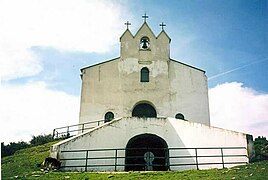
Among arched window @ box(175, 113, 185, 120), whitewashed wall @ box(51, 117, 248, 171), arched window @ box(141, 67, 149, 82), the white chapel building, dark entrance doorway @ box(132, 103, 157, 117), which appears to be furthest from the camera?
arched window @ box(141, 67, 149, 82)

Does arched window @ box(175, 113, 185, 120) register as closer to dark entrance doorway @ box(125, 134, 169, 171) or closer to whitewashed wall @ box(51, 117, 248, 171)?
whitewashed wall @ box(51, 117, 248, 171)

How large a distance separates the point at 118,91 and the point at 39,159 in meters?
8.95

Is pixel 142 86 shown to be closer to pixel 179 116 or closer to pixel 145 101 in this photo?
pixel 145 101

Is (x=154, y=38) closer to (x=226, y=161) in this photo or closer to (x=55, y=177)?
(x=226, y=161)

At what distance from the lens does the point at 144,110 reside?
23.3 metres

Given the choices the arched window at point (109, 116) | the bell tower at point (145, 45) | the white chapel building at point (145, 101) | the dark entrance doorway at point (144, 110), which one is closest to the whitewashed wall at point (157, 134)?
the white chapel building at point (145, 101)

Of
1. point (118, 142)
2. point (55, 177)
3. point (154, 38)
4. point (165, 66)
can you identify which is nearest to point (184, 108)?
point (165, 66)

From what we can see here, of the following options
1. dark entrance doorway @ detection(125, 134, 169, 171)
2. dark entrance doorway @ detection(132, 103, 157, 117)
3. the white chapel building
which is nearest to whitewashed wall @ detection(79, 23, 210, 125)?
the white chapel building

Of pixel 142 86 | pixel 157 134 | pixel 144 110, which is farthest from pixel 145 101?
pixel 157 134

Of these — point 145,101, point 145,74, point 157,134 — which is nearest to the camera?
point 157,134

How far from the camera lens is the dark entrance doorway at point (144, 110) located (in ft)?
75.5

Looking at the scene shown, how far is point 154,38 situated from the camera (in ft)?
82.9

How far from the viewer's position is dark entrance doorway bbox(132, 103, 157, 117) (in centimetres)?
2302

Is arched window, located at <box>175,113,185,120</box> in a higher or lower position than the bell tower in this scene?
lower
